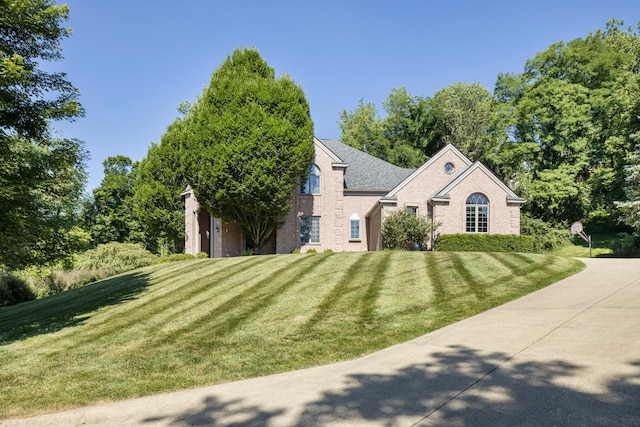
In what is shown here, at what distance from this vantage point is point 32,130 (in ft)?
35.4

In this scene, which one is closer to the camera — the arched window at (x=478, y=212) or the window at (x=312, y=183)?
the arched window at (x=478, y=212)

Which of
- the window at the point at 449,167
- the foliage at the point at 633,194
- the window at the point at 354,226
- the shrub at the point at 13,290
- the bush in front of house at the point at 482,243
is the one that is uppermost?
the window at the point at 449,167

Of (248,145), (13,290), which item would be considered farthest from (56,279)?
(248,145)

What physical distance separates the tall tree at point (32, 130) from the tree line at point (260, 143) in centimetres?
4

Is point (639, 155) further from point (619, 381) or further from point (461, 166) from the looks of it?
point (619, 381)

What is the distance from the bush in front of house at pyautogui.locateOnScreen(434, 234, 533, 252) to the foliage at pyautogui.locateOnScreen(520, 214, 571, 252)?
28.6 ft

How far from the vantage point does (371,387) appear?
483 centimetres

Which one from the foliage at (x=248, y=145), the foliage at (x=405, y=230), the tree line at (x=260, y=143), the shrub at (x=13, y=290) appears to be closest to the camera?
the tree line at (x=260, y=143)

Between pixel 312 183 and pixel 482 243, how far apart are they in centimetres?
1150

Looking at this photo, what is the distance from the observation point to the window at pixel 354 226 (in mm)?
29734

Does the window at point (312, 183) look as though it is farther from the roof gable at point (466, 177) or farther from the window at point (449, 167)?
the window at point (449, 167)

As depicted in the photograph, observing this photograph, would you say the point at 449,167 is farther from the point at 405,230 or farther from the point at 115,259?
the point at 115,259

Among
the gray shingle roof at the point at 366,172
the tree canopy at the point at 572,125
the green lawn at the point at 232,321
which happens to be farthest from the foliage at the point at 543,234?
the green lawn at the point at 232,321

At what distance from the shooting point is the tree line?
35.0 ft
